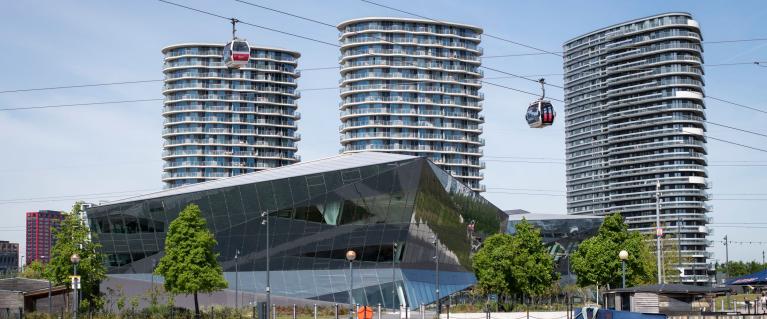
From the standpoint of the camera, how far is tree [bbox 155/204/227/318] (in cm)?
6869

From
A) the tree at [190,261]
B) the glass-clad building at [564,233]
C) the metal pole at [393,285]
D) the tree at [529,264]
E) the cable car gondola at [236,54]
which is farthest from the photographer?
the glass-clad building at [564,233]

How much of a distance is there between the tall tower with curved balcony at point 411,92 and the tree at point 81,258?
117 meters

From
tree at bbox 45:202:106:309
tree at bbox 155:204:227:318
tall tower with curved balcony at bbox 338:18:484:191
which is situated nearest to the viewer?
tree at bbox 155:204:227:318

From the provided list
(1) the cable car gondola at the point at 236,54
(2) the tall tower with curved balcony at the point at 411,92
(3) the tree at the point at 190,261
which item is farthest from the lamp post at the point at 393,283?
(2) the tall tower with curved balcony at the point at 411,92

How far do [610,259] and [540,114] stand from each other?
103 ft

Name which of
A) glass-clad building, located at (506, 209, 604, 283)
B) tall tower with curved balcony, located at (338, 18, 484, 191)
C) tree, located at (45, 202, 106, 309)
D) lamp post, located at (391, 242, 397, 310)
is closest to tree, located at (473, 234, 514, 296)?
lamp post, located at (391, 242, 397, 310)

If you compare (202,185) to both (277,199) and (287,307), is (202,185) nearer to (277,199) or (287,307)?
(277,199)

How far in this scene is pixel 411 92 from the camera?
625ft

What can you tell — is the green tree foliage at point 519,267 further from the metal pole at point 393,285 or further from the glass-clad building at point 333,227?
the metal pole at point 393,285

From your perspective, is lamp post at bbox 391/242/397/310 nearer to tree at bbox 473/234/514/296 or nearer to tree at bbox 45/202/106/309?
tree at bbox 473/234/514/296

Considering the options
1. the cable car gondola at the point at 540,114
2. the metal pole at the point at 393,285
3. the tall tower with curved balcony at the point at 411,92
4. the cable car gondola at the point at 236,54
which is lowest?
the metal pole at the point at 393,285

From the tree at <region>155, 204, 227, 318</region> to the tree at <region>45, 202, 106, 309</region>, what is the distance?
4.76 meters

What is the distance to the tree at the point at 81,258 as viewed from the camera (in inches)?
2766

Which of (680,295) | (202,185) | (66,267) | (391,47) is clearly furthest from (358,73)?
(680,295)
